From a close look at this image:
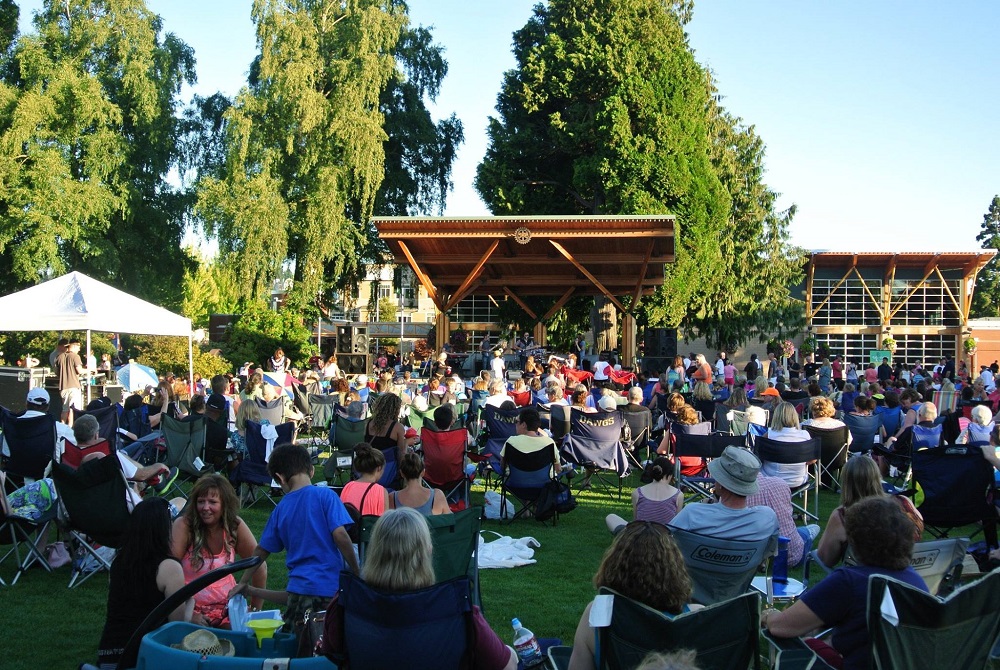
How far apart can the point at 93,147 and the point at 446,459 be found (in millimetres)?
22645

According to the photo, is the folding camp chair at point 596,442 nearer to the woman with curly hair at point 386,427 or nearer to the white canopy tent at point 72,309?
the woman with curly hair at point 386,427

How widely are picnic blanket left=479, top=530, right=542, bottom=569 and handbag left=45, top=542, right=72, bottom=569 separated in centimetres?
290

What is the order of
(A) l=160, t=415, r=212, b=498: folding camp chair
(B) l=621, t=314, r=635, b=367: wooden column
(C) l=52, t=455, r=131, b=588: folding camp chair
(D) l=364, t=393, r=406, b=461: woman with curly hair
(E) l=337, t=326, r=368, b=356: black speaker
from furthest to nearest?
(B) l=621, t=314, r=635, b=367: wooden column < (E) l=337, t=326, r=368, b=356: black speaker < (A) l=160, t=415, r=212, b=498: folding camp chair < (D) l=364, t=393, r=406, b=461: woman with curly hair < (C) l=52, t=455, r=131, b=588: folding camp chair

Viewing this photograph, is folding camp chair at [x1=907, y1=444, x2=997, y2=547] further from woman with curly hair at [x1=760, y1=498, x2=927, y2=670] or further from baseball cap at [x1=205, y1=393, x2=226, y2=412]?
baseball cap at [x1=205, y1=393, x2=226, y2=412]

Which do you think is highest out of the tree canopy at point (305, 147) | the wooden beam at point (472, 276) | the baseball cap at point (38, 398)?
the tree canopy at point (305, 147)

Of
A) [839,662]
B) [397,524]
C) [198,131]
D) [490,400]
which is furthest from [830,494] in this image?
[198,131]

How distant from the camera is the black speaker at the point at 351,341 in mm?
23766

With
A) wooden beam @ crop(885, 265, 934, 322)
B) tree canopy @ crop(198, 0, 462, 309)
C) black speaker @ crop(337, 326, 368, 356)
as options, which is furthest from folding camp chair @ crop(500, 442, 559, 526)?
wooden beam @ crop(885, 265, 934, 322)

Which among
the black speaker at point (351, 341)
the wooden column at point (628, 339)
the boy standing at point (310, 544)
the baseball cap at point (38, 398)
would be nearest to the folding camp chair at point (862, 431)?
the boy standing at point (310, 544)

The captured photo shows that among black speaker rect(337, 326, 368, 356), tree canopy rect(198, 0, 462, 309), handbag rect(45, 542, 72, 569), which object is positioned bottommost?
handbag rect(45, 542, 72, 569)

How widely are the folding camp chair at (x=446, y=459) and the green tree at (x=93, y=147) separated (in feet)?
69.8

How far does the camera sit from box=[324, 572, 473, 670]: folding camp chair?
2.88 metres

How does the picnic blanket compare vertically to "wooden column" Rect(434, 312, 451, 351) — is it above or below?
below

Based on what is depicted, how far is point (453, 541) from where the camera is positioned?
14.3ft
